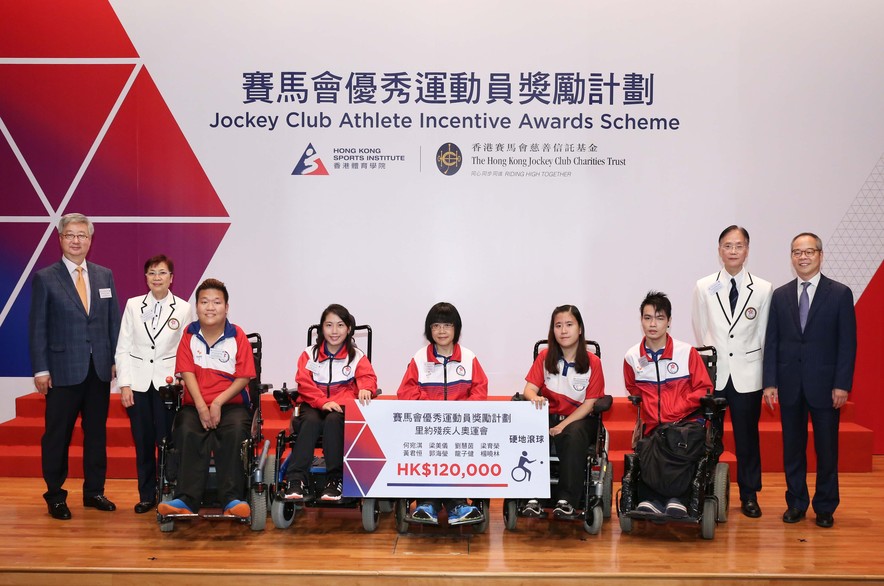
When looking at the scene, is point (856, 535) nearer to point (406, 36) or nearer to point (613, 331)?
point (613, 331)

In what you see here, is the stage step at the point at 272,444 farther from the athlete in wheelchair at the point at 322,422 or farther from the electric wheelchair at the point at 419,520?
the electric wheelchair at the point at 419,520

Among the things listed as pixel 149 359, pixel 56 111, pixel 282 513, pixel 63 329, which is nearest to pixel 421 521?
pixel 282 513

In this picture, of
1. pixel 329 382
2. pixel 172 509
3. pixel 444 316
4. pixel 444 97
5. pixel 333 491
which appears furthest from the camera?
pixel 444 97

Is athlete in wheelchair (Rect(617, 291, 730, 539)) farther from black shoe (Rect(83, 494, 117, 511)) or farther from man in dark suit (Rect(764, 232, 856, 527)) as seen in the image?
black shoe (Rect(83, 494, 117, 511))

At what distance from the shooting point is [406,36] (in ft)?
18.5

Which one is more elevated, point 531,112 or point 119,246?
point 531,112

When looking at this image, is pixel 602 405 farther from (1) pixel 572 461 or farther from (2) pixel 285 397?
(2) pixel 285 397


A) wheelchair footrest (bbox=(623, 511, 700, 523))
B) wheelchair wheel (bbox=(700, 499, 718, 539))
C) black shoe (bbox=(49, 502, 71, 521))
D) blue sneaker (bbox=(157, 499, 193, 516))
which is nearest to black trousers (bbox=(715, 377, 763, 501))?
wheelchair wheel (bbox=(700, 499, 718, 539))

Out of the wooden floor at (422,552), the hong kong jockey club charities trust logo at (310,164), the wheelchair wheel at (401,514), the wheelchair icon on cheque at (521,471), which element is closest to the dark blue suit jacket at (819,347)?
the wooden floor at (422,552)

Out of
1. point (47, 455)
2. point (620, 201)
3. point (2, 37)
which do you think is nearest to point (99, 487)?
point (47, 455)

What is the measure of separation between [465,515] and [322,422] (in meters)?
0.87

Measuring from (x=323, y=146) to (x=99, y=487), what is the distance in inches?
105

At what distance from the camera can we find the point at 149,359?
14.3ft

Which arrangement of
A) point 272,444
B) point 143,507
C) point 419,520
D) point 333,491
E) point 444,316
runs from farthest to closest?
point 272,444 < point 143,507 < point 444,316 < point 333,491 < point 419,520
